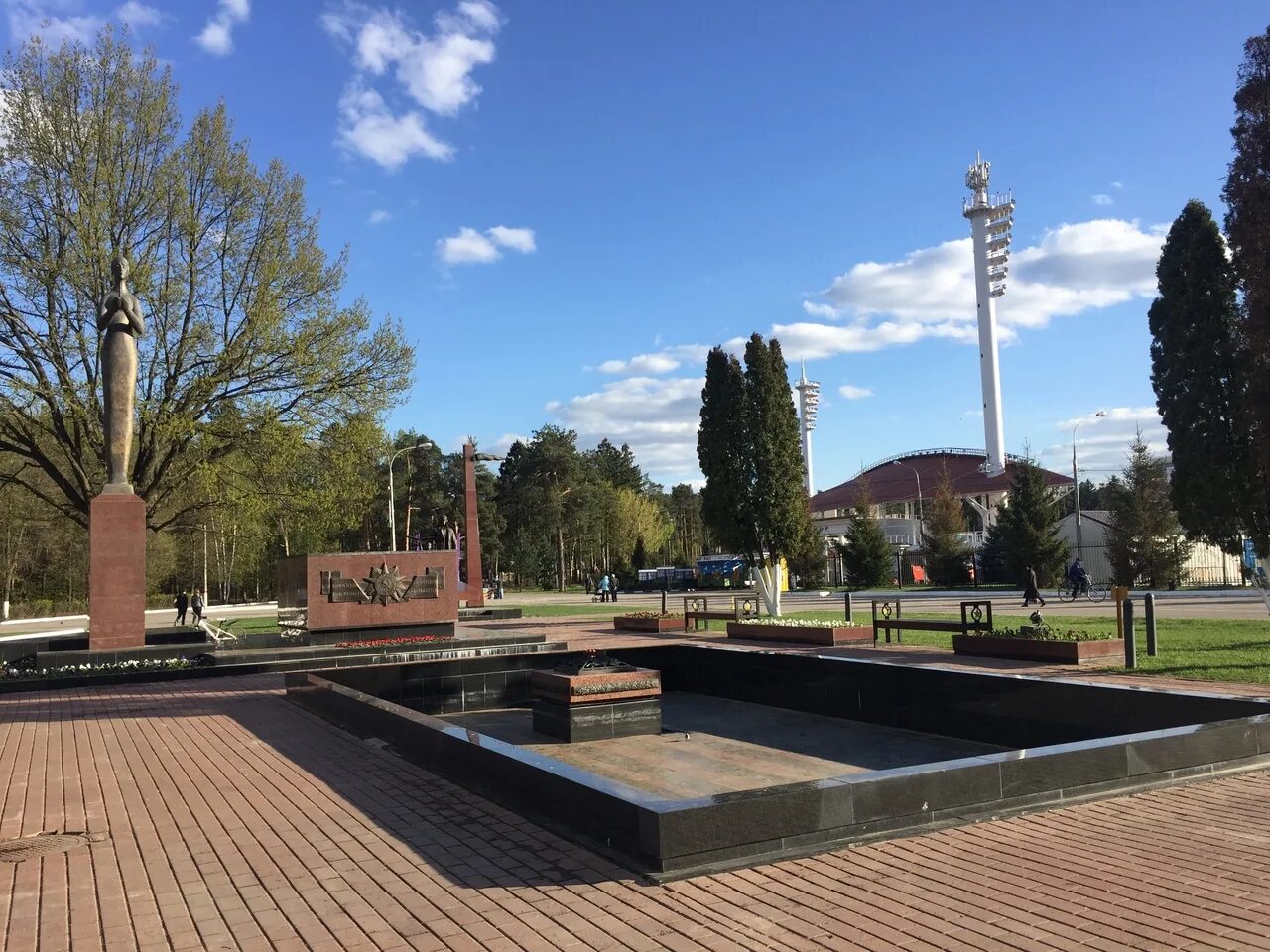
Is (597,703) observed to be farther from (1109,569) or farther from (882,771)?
(1109,569)

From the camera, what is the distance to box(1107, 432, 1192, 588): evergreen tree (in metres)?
37.6

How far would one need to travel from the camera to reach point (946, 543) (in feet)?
150

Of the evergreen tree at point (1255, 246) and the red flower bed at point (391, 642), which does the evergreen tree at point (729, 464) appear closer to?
the red flower bed at point (391, 642)

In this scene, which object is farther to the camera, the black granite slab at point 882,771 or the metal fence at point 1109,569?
the metal fence at point 1109,569

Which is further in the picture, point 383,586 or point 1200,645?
point 383,586

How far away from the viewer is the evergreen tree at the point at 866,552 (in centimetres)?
4634

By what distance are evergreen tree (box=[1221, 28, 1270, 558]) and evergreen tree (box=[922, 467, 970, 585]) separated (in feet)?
96.1

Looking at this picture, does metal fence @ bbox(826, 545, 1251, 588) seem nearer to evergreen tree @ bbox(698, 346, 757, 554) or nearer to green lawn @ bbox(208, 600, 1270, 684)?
green lawn @ bbox(208, 600, 1270, 684)

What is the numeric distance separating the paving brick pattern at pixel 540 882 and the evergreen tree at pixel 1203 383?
1165 cm

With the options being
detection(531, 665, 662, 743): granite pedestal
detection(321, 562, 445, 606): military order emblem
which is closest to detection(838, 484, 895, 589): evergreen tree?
detection(321, 562, 445, 606): military order emblem

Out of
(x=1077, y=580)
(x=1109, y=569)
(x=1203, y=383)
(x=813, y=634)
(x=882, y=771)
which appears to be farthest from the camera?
(x=1109, y=569)

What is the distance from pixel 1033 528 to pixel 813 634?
2312 centimetres

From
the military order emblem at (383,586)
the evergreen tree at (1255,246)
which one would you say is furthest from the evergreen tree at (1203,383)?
the military order emblem at (383,586)

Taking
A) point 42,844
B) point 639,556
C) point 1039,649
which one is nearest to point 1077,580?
point 1039,649
